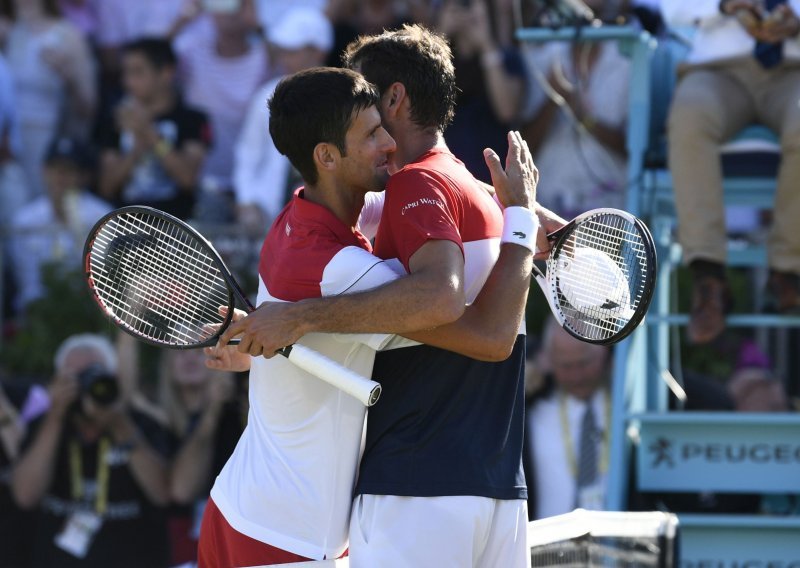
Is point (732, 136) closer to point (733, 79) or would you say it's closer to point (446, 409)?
point (733, 79)

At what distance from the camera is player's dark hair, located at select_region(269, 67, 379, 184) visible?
362 centimetres

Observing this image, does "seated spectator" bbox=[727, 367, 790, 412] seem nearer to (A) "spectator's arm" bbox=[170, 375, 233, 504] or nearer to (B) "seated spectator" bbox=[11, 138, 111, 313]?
(A) "spectator's arm" bbox=[170, 375, 233, 504]

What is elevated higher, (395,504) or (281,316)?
(281,316)

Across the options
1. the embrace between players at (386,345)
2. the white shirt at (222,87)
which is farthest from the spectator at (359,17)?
the embrace between players at (386,345)

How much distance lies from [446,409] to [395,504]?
29 centimetres

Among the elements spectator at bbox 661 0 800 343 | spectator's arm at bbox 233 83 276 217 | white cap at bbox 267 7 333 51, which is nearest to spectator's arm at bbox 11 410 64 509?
spectator's arm at bbox 233 83 276 217

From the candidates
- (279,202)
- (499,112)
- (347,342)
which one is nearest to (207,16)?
(279,202)

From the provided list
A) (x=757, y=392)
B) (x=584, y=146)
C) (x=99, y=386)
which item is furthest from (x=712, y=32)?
(x=99, y=386)

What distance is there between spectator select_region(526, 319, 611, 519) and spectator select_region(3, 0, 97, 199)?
432cm

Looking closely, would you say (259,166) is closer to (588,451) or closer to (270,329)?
(588,451)

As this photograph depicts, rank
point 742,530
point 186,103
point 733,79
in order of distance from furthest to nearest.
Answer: point 186,103, point 733,79, point 742,530

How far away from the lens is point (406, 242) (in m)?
3.54

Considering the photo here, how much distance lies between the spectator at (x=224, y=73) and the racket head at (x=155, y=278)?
503cm

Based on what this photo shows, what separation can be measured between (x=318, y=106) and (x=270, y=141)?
5.21 meters
